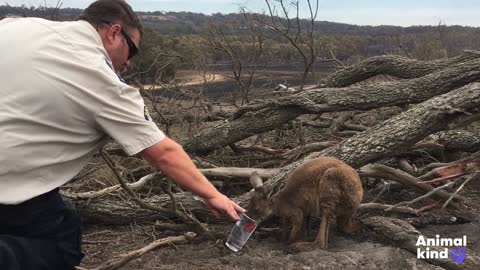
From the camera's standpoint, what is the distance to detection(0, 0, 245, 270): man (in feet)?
7.96

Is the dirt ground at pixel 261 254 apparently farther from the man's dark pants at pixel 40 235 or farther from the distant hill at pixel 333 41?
the distant hill at pixel 333 41

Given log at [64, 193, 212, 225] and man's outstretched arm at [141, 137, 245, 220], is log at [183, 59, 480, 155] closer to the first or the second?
log at [64, 193, 212, 225]

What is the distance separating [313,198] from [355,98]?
199cm

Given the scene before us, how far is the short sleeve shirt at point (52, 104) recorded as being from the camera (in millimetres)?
2422

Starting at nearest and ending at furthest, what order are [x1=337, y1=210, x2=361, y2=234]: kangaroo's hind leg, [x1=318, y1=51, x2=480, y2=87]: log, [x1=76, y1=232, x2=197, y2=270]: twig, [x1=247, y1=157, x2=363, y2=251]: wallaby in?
[x1=76, y1=232, x2=197, y2=270]: twig, [x1=247, y1=157, x2=363, y2=251]: wallaby, [x1=337, y1=210, x2=361, y2=234]: kangaroo's hind leg, [x1=318, y1=51, x2=480, y2=87]: log

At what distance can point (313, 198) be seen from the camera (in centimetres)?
444

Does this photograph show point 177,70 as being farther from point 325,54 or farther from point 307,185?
point 307,185

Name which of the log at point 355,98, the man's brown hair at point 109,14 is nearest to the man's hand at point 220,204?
the man's brown hair at point 109,14

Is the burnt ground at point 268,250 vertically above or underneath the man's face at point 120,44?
underneath

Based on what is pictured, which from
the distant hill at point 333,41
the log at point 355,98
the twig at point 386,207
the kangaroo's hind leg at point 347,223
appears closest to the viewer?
the kangaroo's hind leg at point 347,223

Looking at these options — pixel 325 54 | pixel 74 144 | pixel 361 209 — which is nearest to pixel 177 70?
pixel 325 54

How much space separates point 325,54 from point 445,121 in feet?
25.0

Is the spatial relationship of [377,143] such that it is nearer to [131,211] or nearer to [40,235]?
[131,211]

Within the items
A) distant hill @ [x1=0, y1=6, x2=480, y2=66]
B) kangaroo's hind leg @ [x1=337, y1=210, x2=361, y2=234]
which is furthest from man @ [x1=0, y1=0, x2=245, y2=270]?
distant hill @ [x1=0, y1=6, x2=480, y2=66]
